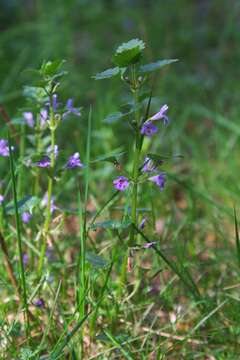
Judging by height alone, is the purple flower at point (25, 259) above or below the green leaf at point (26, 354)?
above

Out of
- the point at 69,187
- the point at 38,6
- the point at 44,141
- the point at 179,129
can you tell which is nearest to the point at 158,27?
the point at 38,6

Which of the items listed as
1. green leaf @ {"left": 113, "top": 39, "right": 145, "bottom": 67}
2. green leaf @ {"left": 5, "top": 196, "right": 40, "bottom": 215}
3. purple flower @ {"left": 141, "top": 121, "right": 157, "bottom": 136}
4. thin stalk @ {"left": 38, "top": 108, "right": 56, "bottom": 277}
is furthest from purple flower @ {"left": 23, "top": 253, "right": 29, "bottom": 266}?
green leaf @ {"left": 113, "top": 39, "right": 145, "bottom": 67}

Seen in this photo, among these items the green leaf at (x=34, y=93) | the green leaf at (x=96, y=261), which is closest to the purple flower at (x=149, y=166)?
the green leaf at (x=96, y=261)

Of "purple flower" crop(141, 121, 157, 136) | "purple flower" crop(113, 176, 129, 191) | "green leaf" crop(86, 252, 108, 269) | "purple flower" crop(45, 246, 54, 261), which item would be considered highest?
"purple flower" crop(141, 121, 157, 136)

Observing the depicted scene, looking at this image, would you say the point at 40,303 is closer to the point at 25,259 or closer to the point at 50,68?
the point at 25,259

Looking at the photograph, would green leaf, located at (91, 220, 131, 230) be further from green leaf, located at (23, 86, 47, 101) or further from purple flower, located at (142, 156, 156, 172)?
green leaf, located at (23, 86, 47, 101)

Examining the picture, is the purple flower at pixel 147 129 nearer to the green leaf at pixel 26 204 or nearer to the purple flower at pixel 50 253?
the green leaf at pixel 26 204

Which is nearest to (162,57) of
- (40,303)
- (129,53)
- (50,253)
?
(50,253)

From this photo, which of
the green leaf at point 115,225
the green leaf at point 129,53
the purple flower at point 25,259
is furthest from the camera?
the purple flower at point 25,259
